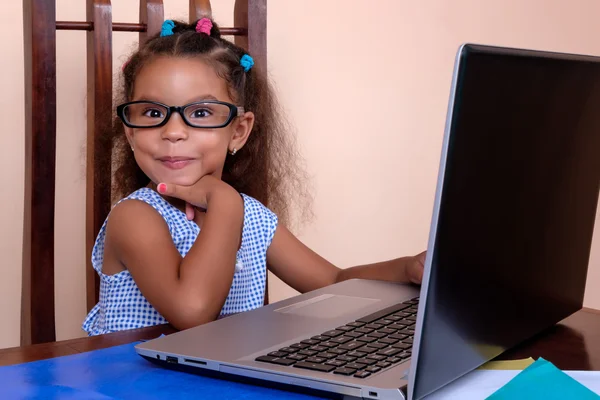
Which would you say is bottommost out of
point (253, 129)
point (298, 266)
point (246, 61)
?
point (298, 266)

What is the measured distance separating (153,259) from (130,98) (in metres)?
0.38

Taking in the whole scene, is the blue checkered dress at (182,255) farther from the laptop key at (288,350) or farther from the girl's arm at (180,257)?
the laptop key at (288,350)

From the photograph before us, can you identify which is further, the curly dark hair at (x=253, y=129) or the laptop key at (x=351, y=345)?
the curly dark hair at (x=253, y=129)

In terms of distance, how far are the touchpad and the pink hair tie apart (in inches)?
21.3

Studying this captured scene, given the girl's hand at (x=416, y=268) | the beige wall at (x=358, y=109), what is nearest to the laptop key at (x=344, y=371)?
the girl's hand at (x=416, y=268)

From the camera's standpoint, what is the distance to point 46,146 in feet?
3.93

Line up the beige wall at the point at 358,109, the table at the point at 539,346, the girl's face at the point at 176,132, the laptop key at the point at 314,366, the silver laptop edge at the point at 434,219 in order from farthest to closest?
the beige wall at the point at 358,109 < the girl's face at the point at 176,132 < the table at the point at 539,346 < the laptop key at the point at 314,366 < the silver laptop edge at the point at 434,219

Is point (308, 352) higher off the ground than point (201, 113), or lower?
lower

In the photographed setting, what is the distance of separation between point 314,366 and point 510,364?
18cm

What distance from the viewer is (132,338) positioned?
2.62 ft

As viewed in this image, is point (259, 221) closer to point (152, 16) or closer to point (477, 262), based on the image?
point (152, 16)

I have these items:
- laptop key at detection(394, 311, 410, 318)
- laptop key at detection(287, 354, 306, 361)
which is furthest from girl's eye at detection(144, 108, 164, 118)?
laptop key at detection(287, 354, 306, 361)

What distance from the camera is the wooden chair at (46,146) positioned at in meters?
1.18

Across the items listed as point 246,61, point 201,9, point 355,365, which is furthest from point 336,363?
point 201,9
